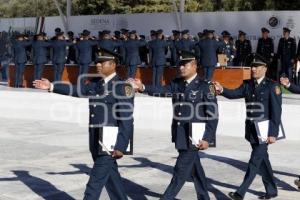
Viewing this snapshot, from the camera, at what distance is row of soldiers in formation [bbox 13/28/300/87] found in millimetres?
19125

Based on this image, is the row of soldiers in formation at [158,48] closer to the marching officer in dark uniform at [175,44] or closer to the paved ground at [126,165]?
the marching officer in dark uniform at [175,44]

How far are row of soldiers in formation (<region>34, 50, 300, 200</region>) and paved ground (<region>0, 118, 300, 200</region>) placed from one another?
29.1 inches

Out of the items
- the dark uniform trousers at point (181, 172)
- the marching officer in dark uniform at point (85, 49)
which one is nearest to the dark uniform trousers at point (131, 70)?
the marching officer in dark uniform at point (85, 49)

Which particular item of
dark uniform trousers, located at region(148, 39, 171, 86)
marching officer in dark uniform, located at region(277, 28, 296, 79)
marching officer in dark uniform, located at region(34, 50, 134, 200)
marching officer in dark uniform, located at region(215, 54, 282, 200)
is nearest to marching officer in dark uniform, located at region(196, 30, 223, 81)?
dark uniform trousers, located at region(148, 39, 171, 86)

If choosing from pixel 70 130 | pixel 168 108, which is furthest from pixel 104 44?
pixel 70 130

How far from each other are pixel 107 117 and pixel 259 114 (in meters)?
2.00

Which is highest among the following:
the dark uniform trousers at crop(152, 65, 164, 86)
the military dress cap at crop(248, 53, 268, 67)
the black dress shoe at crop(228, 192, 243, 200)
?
the military dress cap at crop(248, 53, 268, 67)

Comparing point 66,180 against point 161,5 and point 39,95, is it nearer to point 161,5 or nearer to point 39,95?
point 39,95

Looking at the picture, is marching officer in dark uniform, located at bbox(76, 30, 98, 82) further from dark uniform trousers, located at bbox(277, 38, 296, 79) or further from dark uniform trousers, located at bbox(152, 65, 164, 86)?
dark uniform trousers, located at bbox(277, 38, 296, 79)

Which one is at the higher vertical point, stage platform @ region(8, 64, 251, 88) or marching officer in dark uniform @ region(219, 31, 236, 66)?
marching officer in dark uniform @ region(219, 31, 236, 66)

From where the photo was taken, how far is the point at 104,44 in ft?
65.5

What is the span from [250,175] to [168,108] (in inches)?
328

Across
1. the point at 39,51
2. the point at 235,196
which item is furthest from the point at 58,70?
the point at 235,196

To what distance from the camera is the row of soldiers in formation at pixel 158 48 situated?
19.1 meters
